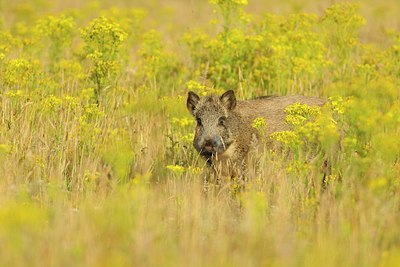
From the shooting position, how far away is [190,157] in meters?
9.90

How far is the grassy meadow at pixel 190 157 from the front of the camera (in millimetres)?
6363

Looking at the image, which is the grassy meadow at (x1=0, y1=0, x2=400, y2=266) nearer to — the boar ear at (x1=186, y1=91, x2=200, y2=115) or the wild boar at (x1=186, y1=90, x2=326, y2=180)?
the wild boar at (x1=186, y1=90, x2=326, y2=180)

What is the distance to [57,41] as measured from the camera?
40.9 feet

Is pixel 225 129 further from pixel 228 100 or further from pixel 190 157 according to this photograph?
pixel 190 157

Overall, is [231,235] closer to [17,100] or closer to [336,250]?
[336,250]

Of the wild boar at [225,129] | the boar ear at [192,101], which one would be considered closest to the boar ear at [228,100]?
the wild boar at [225,129]

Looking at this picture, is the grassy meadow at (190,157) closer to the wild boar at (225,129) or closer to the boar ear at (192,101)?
the wild boar at (225,129)

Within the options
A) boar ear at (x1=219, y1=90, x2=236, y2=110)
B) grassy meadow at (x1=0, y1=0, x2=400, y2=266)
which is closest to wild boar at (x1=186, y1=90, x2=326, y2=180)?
boar ear at (x1=219, y1=90, x2=236, y2=110)

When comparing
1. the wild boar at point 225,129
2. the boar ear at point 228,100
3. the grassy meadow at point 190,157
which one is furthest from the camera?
the boar ear at point 228,100

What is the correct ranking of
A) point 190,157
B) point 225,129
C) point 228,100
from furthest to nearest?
point 190,157, point 228,100, point 225,129

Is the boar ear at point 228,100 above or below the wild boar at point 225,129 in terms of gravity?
above

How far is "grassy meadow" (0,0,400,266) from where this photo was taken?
20.9 ft

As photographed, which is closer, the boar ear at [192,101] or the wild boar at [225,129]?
the wild boar at [225,129]

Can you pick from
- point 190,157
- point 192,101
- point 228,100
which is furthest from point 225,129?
point 190,157
